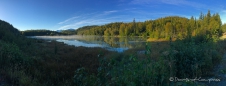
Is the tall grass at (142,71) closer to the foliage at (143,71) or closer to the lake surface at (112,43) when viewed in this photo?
the foliage at (143,71)

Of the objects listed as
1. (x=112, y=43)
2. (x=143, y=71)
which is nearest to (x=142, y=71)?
(x=143, y=71)

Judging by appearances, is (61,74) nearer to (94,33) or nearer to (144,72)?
(144,72)

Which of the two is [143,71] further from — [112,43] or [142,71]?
[112,43]

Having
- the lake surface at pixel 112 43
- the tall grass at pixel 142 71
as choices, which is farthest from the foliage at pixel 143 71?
the lake surface at pixel 112 43

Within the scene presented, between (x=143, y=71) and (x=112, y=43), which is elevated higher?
(x=143, y=71)

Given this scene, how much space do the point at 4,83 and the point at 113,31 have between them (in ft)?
436

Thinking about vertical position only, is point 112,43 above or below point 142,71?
below

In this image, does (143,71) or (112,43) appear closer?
(143,71)

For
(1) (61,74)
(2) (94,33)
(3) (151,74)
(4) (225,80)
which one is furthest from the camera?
(2) (94,33)

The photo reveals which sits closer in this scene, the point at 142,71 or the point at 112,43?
the point at 142,71

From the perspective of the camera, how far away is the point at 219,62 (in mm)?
7414

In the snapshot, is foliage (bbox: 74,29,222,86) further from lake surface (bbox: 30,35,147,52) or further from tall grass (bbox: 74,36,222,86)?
lake surface (bbox: 30,35,147,52)

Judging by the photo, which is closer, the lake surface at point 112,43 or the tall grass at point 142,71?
the tall grass at point 142,71

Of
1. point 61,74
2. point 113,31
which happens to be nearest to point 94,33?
point 113,31
